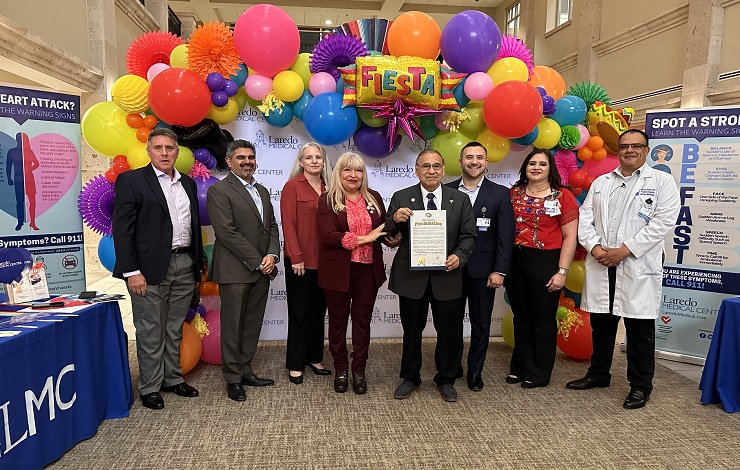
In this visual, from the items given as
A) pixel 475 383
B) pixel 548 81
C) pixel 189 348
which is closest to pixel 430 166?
pixel 475 383

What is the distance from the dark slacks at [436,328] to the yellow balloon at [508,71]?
1.57 meters

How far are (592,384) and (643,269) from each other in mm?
853

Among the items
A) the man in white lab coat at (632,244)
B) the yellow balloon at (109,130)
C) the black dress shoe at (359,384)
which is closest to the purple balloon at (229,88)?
the yellow balloon at (109,130)

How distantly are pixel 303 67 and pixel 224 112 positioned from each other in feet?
2.06

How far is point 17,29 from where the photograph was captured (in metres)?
5.02

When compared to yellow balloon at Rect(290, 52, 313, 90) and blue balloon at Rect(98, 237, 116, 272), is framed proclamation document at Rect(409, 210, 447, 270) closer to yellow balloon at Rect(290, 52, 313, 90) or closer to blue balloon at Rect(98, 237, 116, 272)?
yellow balloon at Rect(290, 52, 313, 90)

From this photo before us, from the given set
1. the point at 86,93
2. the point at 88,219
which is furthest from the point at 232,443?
the point at 86,93

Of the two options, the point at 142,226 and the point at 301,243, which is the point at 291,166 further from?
the point at 142,226

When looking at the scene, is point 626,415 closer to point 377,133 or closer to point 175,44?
point 377,133

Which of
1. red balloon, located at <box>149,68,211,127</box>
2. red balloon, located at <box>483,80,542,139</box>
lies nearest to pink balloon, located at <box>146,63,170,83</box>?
red balloon, located at <box>149,68,211,127</box>

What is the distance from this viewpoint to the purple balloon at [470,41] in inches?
128

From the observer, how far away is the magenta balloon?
3.14 m

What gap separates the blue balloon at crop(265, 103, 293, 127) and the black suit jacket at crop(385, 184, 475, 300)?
44.7 inches

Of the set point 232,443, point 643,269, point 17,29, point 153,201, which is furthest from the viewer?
point 17,29
